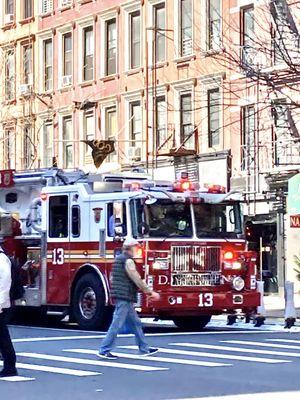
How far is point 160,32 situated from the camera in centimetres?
4012

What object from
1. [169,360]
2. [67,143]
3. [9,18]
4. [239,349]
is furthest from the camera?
[9,18]

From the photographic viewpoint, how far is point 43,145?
154ft

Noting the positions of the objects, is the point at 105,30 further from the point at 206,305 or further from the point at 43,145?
the point at 206,305

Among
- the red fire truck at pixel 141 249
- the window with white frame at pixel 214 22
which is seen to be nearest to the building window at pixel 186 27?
the window with white frame at pixel 214 22

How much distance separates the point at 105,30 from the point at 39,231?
21342 mm

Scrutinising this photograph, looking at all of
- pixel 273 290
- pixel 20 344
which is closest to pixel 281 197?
pixel 273 290

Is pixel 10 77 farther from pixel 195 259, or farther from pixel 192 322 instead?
pixel 195 259

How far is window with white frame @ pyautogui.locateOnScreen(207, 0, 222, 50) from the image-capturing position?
3656 cm

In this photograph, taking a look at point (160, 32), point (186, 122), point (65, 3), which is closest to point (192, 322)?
point (186, 122)

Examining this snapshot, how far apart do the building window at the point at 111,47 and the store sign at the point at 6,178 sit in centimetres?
1894

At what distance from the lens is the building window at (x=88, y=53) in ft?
145

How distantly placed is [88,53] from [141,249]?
24865 millimetres

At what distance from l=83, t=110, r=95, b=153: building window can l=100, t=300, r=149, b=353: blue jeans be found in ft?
90.5

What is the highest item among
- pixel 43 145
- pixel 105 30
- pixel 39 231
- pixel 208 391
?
pixel 105 30
